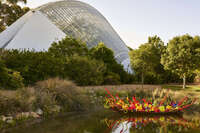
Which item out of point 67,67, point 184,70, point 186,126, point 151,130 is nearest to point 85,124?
point 151,130

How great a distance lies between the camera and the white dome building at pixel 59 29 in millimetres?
24109

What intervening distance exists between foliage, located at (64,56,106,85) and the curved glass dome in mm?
10836

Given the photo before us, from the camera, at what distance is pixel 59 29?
27688mm

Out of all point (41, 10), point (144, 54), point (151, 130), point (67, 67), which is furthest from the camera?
point (41, 10)

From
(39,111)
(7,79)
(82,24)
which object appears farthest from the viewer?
(82,24)

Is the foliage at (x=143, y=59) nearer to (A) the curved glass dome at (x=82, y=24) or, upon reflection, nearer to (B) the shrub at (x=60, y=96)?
(A) the curved glass dome at (x=82, y=24)

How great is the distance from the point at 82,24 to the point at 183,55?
1554 centimetres

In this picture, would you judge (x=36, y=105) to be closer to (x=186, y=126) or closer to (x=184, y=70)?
(x=186, y=126)

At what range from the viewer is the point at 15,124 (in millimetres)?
7211

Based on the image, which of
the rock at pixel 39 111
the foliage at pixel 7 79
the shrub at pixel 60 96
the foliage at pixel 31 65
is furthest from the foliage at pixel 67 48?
the rock at pixel 39 111

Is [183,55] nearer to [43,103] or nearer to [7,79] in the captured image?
[7,79]

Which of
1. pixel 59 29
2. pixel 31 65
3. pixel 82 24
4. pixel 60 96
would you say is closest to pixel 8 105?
pixel 60 96

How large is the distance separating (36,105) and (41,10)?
24028 millimetres

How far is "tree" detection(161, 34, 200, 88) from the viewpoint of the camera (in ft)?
71.9
